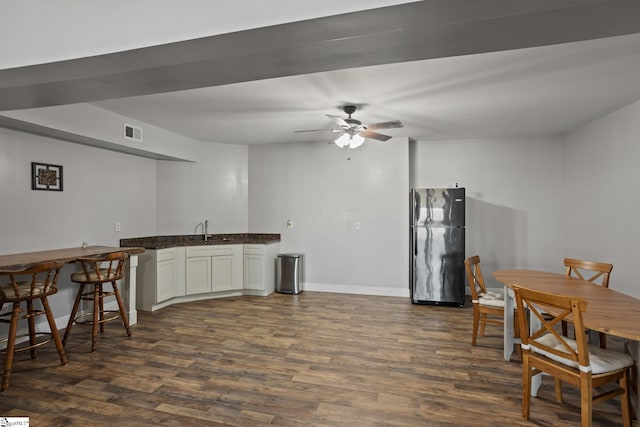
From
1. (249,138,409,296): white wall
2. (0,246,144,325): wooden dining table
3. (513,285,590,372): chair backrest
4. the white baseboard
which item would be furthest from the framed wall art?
A: (513,285,590,372): chair backrest

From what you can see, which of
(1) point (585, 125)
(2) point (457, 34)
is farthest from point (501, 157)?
(2) point (457, 34)

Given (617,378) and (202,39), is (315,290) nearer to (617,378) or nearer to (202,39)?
(617,378)

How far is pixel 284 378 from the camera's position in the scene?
266cm

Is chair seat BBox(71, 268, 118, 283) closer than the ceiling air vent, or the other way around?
chair seat BBox(71, 268, 118, 283)

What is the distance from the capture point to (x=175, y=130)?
466cm

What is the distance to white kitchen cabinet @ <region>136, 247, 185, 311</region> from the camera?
438 cm

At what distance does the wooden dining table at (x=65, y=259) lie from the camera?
2654 mm

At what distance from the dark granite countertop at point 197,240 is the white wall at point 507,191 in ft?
9.22

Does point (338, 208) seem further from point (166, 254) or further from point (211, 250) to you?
point (166, 254)

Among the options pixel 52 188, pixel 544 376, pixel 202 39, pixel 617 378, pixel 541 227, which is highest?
pixel 202 39

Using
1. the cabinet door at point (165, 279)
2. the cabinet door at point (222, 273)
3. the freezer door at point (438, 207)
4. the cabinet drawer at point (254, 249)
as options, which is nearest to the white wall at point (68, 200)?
the cabinet door at point (165, 279)

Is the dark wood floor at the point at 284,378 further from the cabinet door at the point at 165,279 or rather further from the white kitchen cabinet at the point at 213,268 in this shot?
the white kitchen cabinet at the point at 213,268

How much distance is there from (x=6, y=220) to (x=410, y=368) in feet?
13.3

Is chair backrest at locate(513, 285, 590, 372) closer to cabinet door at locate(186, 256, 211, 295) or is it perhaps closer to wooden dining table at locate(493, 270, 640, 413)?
wooden dining table at locate(493, 270, 640, 413)
